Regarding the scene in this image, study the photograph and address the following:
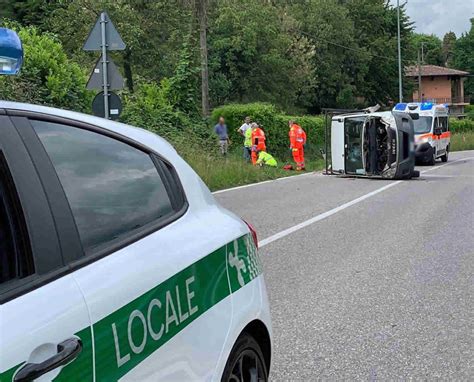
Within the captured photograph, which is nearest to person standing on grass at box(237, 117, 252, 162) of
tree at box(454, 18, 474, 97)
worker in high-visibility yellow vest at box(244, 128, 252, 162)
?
worker in high-visibility yellow vest at box(244, 128, 252, 162)

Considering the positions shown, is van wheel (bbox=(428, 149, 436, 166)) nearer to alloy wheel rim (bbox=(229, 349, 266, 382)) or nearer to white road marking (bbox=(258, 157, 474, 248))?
white road marking (bbox=(258, 157, 474, 248))

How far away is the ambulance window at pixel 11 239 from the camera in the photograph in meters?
1.82

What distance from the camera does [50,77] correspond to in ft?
52.2

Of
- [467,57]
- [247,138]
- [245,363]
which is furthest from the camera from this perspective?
[467,57]

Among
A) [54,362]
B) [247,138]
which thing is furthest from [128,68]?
[54,362]

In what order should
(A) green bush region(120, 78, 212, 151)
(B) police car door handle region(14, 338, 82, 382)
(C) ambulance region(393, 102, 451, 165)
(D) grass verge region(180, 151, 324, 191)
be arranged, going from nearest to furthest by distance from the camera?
(B) police car door handle region(14, 338, 82, 382) < (D) grass verge region(180, 151, 324, 191) < (A) green bush region(120, 78, 212, 151) < (C) ambulance region(393, 102, 451, 165)

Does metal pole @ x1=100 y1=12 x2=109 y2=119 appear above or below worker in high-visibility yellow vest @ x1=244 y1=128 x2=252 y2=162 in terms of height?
above

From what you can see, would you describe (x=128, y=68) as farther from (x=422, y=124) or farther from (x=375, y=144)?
(x=375, y=144)

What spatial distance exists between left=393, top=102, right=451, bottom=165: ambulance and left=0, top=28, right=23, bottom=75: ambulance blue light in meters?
25.4

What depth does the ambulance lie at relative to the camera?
1088 inches

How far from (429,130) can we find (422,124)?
17.3 inches

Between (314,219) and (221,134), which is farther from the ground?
(221,134)

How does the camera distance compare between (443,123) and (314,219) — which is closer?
(314,219)

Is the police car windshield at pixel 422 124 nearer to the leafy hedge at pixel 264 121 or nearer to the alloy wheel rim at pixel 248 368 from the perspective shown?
the leafy hedge at pixel 264 121
